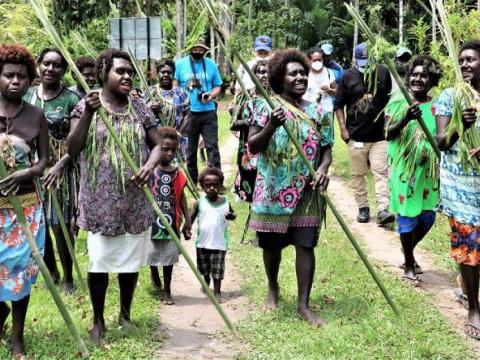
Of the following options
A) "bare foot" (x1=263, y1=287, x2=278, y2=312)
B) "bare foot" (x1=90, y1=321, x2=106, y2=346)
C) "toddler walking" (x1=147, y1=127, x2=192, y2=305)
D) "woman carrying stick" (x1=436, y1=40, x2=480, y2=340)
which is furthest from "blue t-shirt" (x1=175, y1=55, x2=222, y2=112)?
"bare foot" (x1=90, y1=321, x2=106, y2=346)

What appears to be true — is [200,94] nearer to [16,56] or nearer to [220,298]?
[220,298]

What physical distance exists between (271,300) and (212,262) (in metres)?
0.79

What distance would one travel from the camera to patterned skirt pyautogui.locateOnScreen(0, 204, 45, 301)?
451 centimetres

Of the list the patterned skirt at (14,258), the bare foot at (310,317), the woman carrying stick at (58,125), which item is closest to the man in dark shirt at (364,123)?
the bare foot at (310,317)

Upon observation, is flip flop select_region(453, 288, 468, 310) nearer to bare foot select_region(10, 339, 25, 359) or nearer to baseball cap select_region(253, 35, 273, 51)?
bare foot select_region(10, 339, 25, 359)

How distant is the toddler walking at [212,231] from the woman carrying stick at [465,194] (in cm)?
206

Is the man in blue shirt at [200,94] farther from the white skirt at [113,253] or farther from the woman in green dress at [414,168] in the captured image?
the white skirt at [113,253]

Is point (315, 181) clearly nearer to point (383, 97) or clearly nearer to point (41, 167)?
point (41, 167)

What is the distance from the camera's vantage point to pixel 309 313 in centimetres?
544

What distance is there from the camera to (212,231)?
6.30 meters

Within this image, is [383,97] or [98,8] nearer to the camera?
[383,97]

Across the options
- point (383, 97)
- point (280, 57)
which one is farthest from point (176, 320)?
point (383, 97)

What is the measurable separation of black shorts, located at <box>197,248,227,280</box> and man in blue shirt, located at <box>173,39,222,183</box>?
4151 millimetres

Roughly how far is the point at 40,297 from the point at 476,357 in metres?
3.63
